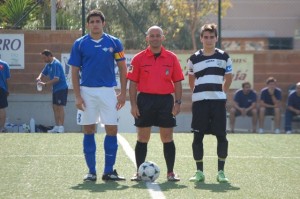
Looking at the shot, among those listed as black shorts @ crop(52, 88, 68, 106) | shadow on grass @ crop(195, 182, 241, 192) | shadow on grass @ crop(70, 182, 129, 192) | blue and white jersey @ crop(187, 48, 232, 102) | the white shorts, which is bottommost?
shadow on grass @ crop(195, 182, 241, 192)

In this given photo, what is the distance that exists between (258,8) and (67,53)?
16.7 meters

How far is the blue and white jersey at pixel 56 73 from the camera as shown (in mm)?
18812

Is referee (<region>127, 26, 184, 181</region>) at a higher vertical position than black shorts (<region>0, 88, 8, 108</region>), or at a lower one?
higher

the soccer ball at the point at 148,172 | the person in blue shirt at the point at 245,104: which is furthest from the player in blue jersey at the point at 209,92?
the person in blue shirt at the point at 245,104

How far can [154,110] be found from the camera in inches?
369

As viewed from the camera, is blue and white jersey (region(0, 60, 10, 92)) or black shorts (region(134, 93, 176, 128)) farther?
blue and white jersey (region(0, 60, 10, 92))

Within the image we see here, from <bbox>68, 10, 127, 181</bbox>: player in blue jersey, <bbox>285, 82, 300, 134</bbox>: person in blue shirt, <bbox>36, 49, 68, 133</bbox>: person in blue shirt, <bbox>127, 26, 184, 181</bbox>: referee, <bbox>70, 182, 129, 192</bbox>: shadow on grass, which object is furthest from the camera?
<bbox>285, 82, 300, 134</bbox>: person in blue shirt

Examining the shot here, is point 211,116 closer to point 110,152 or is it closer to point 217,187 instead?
point 217,187

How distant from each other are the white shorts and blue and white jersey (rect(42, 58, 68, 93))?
965 centimetres

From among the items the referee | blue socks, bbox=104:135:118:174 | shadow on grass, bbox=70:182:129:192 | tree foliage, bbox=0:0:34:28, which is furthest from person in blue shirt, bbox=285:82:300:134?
shadow on grass, bbox=70:182:129:192

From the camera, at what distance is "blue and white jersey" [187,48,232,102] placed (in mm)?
9438

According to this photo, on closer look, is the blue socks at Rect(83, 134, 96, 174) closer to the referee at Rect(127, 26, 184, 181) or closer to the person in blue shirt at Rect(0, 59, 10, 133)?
the referee at Rect(127, 26, 184, 181)

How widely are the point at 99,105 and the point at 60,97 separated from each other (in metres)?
9.67

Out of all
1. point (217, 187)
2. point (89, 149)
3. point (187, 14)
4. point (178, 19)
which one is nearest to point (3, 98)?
point (89, 149)
